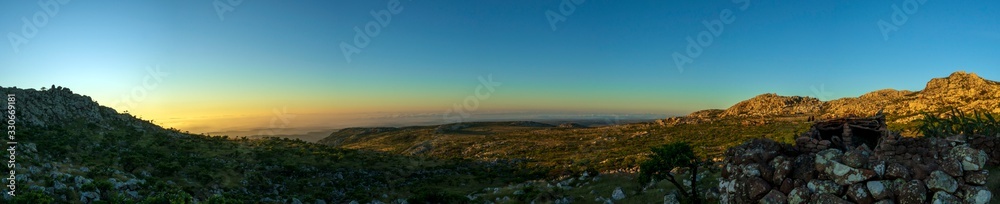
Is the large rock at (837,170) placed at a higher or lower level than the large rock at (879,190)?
higher

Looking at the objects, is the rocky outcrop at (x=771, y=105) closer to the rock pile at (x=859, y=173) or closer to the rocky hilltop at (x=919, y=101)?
the rocky hilltop at (x=919, y=101)

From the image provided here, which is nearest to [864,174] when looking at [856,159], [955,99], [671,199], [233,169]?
[856,159]

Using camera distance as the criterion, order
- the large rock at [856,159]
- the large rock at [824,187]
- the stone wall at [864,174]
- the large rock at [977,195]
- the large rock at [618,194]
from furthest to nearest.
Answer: the large rock at [618,194], the large rock at [824,187], the large rock at [856,159], the stone wall at [864,174], the large rock at [977,195]

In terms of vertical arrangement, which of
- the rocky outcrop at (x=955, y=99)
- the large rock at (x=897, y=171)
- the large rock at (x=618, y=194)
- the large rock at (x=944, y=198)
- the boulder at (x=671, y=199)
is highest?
the rocky outcrop at (x=955, y=99)

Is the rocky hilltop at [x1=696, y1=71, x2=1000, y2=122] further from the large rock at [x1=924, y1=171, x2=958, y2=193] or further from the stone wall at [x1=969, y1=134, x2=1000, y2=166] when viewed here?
the large rock at [x1=924, y1=171, x2=958, y2=193]

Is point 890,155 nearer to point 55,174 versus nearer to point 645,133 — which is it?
point 55,174

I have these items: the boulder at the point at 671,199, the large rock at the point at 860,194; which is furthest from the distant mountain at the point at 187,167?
the large rock at the point at 860,194
